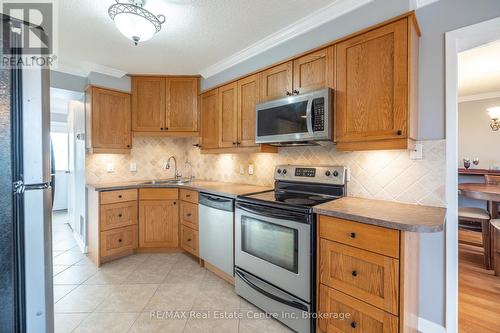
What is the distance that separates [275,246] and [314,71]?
1.47 meters

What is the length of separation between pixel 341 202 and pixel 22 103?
5.91ft

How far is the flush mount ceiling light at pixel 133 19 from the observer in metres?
1.63

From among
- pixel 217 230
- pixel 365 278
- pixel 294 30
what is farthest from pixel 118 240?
pixel 294 30

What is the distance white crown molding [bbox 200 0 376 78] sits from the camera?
1.81 m

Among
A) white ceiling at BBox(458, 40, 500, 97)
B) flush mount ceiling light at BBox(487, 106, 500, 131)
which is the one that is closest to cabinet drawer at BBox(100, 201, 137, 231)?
white ceiling at BBox(458, 40, 500, 97)

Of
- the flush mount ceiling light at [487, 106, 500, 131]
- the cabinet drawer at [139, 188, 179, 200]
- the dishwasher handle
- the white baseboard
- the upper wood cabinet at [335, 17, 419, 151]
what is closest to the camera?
the upper wood cabinet at [335, 17, 419, 151]

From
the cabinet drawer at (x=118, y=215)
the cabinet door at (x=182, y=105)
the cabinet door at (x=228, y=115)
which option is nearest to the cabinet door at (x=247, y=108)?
the cabinet door at (x=228, y=115)

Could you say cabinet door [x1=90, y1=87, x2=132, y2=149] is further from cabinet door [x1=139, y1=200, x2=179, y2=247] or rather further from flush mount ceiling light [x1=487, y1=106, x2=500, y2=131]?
flush mount ceiling light [x1=487, y1=106, x2=500, y2=131]

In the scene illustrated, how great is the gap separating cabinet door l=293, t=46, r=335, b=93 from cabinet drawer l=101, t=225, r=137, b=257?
267 centimetres

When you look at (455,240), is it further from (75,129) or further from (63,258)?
(75,129)

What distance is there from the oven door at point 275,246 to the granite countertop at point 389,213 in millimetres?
233

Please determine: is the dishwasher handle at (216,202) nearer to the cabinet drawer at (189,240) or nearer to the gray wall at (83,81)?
the cabinet drawer at (189,240)

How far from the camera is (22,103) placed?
26.9 inches

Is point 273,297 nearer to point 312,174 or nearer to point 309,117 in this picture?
point 312,174
